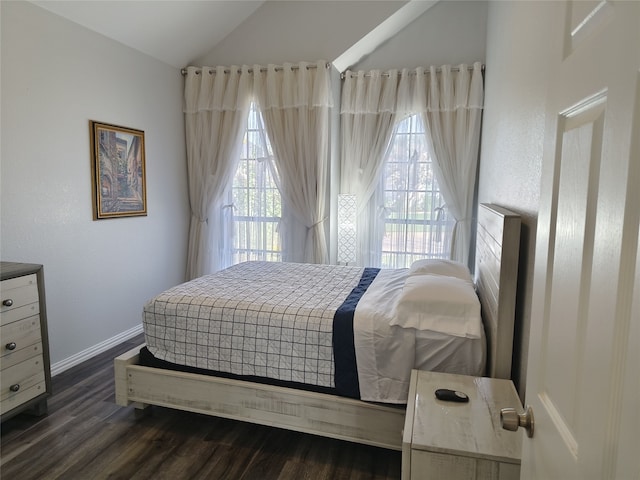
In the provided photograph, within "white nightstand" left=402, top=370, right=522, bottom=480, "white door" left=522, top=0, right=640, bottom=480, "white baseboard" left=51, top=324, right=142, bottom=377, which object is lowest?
"white baseboard" left=51, top=324, right=142, bottom=377

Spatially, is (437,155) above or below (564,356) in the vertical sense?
above

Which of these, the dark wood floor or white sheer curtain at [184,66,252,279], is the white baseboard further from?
white sheer curtain at [184,66,252,279]

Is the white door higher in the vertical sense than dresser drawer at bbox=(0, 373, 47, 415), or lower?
higher

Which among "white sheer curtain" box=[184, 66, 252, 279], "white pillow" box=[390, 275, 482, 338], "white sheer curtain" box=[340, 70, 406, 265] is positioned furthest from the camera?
"white sheer curtain" box=[184, 66, 252, 279]

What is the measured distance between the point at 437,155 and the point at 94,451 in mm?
3595

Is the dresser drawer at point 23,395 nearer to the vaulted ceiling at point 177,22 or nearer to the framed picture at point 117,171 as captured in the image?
the framed picture at point 117,171

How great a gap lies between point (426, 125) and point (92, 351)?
365cm

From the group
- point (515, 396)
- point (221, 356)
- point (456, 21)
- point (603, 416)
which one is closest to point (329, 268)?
point (221, 356)

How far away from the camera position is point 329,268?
348 cm

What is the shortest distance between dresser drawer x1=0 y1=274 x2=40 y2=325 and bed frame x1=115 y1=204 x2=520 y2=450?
22.5 inches

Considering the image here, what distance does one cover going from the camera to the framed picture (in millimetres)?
3285

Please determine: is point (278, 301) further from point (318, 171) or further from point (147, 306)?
point (318, 171)

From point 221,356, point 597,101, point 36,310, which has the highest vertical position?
point 597,101

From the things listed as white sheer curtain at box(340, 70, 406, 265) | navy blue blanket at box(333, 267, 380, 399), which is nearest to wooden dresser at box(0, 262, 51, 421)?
navy blue blanket at box(333, 267, 380, 399)
